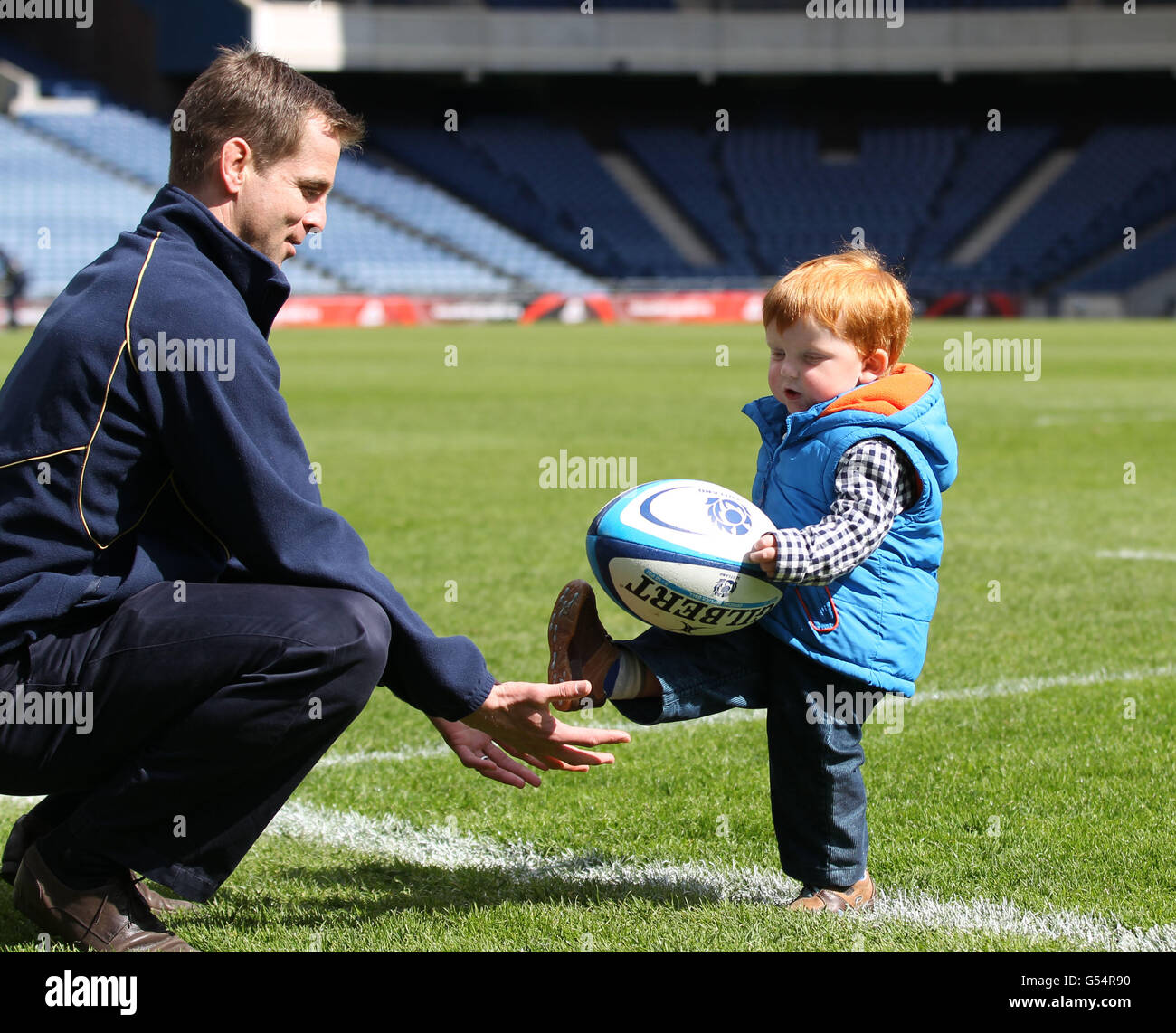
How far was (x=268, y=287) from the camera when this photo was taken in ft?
9.68

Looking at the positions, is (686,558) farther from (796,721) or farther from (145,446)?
(145,446)

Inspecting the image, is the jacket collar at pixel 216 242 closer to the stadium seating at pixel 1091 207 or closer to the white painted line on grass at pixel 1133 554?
the white painted line on grass at pixel 1133 554

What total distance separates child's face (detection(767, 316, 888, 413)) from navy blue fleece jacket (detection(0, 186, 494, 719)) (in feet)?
3.09

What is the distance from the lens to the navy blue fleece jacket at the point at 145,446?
2.67 m

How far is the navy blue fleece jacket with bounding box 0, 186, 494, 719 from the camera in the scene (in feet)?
8.75

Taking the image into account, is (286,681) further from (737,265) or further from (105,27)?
(105,27)

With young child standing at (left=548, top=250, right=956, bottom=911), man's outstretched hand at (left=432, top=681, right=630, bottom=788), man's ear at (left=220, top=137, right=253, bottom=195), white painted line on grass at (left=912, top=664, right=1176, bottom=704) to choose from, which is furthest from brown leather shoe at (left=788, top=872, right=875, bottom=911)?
man's ear at (left=220, top=137, right=253, bottom=195)

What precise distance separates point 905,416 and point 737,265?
42.7m

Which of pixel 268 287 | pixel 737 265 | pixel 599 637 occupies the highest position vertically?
pixel 268 287

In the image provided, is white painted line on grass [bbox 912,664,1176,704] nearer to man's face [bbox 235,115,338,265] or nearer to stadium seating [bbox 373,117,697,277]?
man's face [bbox 235,115,338,265]

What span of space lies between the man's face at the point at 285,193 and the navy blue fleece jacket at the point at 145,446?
0.38 feet

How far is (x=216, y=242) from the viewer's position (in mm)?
2863

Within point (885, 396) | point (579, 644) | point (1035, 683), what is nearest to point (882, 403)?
point (885, 396)
